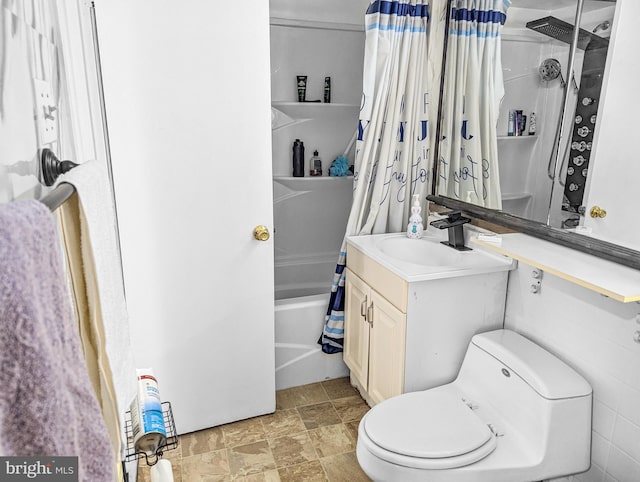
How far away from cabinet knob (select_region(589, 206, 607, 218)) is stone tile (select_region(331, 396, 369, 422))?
1389 mm

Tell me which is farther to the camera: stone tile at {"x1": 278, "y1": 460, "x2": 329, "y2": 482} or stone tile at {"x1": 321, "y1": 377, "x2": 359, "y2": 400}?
stone tile at {"x1": 321, "y1": 377, "x2": 359, "y2": 400}

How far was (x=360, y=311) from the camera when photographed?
2.19 m

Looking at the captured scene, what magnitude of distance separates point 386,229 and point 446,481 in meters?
1.28

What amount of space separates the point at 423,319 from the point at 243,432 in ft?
3.34

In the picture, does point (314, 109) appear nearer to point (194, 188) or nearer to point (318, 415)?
point (194, 188)

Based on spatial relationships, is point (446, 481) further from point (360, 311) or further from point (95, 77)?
point (95, 77)

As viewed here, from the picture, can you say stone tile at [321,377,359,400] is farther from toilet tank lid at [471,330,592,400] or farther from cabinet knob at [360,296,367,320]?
toilet tank lid at [471,330,592,400]

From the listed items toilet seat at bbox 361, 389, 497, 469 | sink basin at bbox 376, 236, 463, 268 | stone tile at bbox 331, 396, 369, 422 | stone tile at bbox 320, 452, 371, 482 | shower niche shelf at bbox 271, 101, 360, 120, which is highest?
shower niche shelf at bbox 271, 101, 360, 120

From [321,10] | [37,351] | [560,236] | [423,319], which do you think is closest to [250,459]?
[423,319]

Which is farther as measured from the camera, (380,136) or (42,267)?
(380,136)

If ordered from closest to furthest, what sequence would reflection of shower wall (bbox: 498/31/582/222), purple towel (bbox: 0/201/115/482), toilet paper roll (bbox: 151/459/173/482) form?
purple towel (bbox: 0/201/115/482), toilet paper roll (bbox: 151/459/173/482), reflection of shower wall (bbox: 498/31/582/222)

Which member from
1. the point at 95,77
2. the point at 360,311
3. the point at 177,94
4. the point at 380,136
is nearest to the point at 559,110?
the point at 380,136

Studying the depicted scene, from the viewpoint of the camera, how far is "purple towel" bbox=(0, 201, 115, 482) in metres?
0.39

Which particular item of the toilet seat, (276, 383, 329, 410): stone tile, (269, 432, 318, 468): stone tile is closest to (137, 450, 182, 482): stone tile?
(269, 432, 318, 468): stone tile
